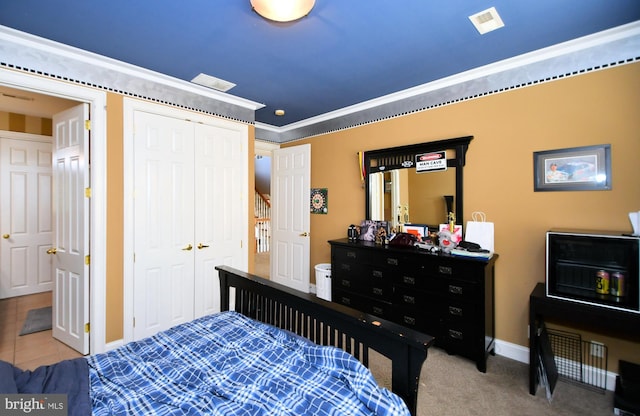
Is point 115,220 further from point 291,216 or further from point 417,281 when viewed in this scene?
point 417,281

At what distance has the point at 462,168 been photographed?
296 centimetres

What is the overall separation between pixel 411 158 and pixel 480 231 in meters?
1.04

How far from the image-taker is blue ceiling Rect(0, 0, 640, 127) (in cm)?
190

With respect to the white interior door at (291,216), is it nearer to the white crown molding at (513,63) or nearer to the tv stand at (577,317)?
the white crown molding at (513,63)

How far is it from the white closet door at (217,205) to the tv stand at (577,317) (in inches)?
117

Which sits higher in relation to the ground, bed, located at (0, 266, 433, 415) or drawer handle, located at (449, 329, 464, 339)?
bed, located at (0, 266, 433, 415)

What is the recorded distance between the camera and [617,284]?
1980mm

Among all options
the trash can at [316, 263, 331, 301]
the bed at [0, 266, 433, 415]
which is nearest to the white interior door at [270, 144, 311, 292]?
the trash can at [316, 263, 331, 301]

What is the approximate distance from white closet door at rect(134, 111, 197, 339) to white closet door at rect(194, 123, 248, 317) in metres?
0.09

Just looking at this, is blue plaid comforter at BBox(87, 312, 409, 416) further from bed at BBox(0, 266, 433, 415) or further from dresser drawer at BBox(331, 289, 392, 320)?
dresser drawer at BBox(331, 289, 392, 320)

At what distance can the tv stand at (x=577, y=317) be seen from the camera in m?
1.88

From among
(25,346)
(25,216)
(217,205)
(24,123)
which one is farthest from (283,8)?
(25,216)

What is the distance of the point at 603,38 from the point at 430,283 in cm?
228

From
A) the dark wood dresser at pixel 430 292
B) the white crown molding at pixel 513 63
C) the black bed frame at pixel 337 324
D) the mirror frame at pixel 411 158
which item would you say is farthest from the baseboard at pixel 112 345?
the white crown molding at pixel 513 63
